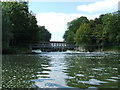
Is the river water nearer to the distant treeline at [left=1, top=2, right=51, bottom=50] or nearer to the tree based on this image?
the distant treeline at [left=1, top=2, right=51, bottom=50]

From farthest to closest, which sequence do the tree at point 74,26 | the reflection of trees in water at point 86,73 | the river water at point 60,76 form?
the tree at point 74,26 → the reflection of trees in water at point 86,73 → the river water at point 60,76

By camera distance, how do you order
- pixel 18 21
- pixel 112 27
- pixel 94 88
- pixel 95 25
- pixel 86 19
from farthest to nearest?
1. pixel 86 19
2. pixel 95 25
3. pixel 112 27
4. pixel 18 21
5. pixel 94 88

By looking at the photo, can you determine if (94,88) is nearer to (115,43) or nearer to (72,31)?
(115,43)

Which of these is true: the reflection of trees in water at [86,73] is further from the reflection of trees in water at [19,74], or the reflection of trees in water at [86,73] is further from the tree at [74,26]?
the tree at [74,26]

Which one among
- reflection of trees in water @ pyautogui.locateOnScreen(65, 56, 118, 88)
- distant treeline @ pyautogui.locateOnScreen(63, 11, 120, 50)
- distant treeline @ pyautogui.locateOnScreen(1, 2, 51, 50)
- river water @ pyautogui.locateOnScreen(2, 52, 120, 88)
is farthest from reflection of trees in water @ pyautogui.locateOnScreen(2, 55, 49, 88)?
distant treeline @ pyautogui.locateOnScreen(63, 11, 120, 50)

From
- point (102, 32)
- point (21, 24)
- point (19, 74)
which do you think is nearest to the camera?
point (19, 74)

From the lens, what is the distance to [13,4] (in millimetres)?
72812

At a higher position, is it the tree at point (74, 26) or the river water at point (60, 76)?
the tree at point (74, 26)

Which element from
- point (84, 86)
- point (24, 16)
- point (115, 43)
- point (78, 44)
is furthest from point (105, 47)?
point (84, 86)

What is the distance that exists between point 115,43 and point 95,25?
1893 centimetres

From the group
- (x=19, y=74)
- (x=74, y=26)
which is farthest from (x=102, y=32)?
(x=19, y=74)

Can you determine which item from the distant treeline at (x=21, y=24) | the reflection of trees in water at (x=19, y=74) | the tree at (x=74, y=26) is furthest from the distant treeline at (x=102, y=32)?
the reflection of trees in water at (x=19, y=74)

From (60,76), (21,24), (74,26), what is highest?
(74,26)

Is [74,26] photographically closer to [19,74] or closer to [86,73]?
[86,73]
